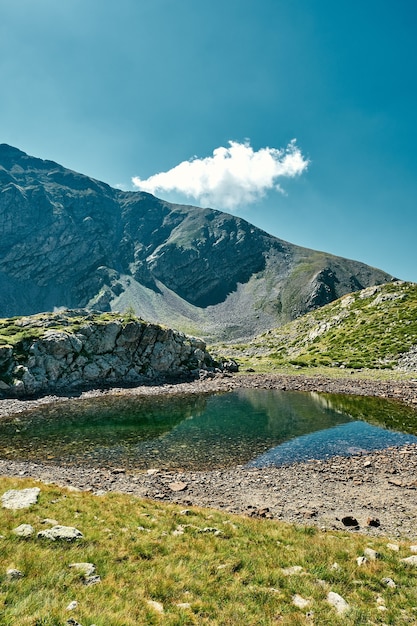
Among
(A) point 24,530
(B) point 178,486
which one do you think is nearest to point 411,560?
(A) point 24,530

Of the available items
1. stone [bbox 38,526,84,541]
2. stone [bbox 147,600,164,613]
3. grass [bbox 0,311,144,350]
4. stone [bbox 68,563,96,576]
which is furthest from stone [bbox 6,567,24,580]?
grass [bbox 0,311,144,350]

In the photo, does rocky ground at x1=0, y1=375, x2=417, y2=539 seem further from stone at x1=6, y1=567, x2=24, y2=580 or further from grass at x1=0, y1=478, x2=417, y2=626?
stone at x1=6, y1=567, x2=24, y2=580

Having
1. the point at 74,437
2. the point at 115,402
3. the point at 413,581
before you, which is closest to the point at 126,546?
the point at 413,581

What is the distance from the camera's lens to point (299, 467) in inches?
1026

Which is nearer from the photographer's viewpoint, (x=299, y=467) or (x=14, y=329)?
(x=299, y=467)

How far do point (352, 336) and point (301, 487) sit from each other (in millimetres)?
78495

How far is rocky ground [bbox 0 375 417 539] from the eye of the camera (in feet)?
57.8

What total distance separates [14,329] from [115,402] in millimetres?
26666

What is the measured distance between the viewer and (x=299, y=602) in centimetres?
961

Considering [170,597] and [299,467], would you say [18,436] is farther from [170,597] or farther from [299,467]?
[170,597]

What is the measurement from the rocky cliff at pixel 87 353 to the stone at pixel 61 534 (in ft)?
154

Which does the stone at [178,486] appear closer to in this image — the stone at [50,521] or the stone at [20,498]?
the stone at [20,498]

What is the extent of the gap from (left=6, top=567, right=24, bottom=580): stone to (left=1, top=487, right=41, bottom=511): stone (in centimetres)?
528

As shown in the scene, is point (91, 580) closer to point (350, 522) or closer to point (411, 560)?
point (411, 560)
